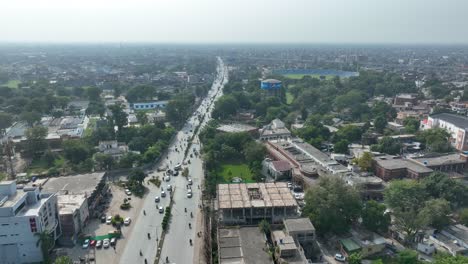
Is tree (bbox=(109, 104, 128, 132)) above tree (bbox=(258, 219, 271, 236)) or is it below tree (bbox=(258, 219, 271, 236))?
above

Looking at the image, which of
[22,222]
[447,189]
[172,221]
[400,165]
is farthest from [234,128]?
[22,222]

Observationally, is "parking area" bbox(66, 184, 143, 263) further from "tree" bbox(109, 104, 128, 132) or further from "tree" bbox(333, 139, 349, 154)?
"tree" bbox(333, 139, 349, 154)

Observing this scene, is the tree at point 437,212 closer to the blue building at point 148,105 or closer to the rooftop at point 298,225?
the rooftop at point 298,225

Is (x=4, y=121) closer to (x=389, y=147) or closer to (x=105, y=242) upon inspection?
(x=105, y=242)

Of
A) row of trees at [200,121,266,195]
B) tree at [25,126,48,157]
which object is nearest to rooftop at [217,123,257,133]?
row of trees at [200,121,266,195]

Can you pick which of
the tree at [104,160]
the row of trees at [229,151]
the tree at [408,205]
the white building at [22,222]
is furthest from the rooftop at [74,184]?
the tree at [408,205]

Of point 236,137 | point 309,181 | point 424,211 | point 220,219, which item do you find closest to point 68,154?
point 236,137

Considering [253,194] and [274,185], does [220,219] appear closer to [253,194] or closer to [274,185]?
[253,194]
